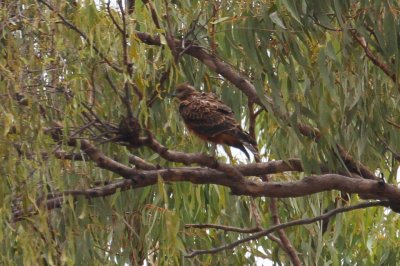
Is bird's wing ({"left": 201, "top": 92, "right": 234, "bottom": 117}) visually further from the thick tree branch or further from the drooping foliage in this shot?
the thick tree branch

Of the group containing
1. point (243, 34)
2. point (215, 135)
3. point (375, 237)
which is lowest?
point (375, 237)

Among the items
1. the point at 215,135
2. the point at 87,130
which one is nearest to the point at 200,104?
the point at 215,135

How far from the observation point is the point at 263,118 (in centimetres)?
638

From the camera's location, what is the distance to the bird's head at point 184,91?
18.8 ft

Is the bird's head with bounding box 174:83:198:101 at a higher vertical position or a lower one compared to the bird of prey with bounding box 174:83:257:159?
higher

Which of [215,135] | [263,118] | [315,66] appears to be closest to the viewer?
[315,66]

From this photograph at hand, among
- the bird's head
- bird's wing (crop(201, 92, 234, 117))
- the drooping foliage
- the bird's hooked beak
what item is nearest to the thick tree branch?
the drooping foliage

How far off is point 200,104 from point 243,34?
4.25 ft

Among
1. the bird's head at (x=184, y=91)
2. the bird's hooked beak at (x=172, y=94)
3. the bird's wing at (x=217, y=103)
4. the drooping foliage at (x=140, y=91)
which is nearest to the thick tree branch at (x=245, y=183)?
the drooping foliage at (x=140, y=91)

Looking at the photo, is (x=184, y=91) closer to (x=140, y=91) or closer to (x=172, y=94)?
(x=172, y=94)

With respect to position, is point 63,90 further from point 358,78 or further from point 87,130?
point 358,78

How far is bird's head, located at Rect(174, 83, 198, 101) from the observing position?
5741 mm

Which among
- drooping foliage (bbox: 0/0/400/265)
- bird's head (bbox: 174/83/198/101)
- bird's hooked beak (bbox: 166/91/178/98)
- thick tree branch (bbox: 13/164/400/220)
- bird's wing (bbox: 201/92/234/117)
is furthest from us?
bird's wing (bbox: 201/92/234/117)

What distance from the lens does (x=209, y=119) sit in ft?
19.4
